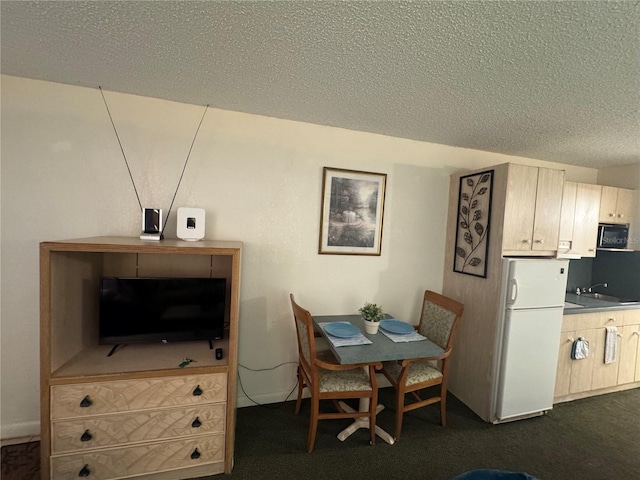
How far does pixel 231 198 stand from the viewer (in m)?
2.22

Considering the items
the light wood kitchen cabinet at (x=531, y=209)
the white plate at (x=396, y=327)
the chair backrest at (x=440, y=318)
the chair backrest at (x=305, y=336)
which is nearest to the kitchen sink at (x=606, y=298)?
the light wood kitchen cabinet at (x=531, y=209)

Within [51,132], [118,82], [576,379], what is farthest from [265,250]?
[576,379]

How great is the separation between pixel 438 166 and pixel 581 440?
2.55 metres

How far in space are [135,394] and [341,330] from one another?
1.33 m

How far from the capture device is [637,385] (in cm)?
293

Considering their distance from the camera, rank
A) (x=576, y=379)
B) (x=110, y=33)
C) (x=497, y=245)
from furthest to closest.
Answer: (x=576, y=379) < (x=497, y=245) < (x=110, y=33)

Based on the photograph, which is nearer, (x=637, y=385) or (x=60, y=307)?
(x=60, y=307)

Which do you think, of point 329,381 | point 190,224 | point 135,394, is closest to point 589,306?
point 329,381

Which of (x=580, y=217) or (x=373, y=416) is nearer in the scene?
(x=373, y=416)

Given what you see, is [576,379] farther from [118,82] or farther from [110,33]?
[118,82]

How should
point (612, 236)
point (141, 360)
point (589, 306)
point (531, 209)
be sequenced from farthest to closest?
point (612, 236), point (589, 306), point (531, 209), point (141, 360)

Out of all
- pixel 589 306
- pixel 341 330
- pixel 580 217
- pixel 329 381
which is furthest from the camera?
pixel 580 217

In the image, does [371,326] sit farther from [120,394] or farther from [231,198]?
[120,394]

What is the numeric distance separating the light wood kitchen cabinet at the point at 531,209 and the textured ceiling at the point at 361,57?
375 mm
